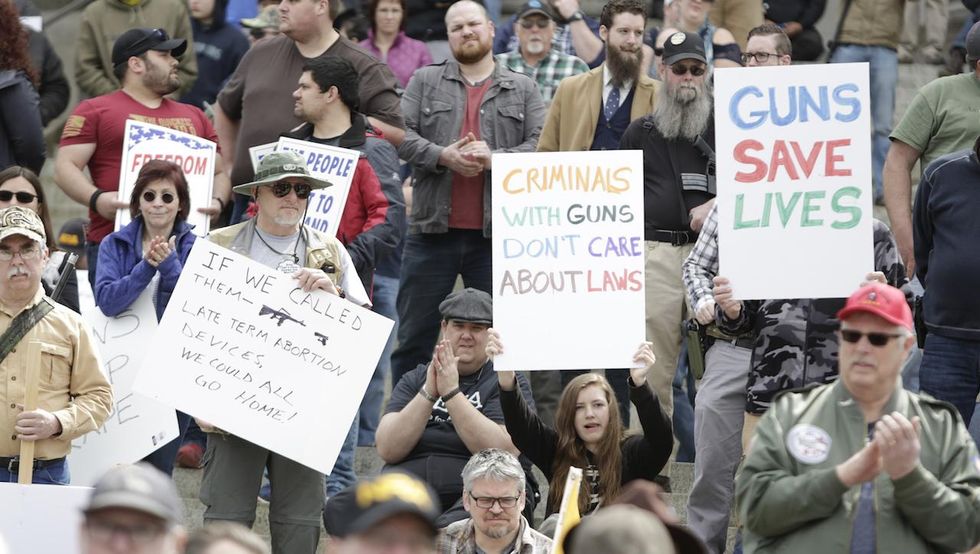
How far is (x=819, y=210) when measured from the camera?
25.7 ft

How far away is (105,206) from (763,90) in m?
3.41

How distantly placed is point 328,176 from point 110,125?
4.38ft

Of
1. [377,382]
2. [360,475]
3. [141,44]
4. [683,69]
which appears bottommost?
[360,475]

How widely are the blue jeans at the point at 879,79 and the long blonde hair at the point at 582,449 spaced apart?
15.3ft

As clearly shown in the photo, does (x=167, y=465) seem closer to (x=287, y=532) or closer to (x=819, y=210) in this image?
(x=287, y=532)

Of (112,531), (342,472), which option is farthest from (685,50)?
(112,531)

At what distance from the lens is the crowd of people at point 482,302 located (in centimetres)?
588

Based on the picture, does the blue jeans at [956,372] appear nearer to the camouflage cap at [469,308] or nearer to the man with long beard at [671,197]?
the man with long beard at [671,197]

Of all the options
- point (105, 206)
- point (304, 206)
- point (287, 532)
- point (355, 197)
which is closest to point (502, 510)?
point (287, 532)

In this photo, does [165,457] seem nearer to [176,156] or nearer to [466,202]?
[176,156]

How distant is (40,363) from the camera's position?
764 centimetres

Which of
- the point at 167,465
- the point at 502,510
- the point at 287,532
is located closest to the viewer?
the point at 502,510

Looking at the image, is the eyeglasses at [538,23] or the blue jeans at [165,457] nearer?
the blue jeans at [165,457]

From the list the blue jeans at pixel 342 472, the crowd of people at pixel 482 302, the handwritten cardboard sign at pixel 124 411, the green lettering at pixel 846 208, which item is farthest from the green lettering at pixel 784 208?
the handwritten cardboard sign at pixel 124 411
